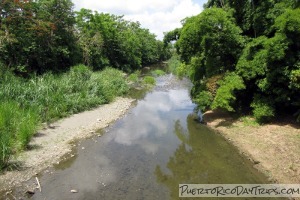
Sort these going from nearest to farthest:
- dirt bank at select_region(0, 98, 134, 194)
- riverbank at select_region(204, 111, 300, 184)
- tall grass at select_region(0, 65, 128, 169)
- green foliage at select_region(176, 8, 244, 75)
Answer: dirt bank at select_region(0, 98, 134, 194) < riverbank at select_region(204, 111, 300, 184) < tall grass at select_region(0, 65, 128, 169) < green foliage at select_region(176, 8, 244, 75)

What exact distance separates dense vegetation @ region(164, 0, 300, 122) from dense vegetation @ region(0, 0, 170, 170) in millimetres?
8402

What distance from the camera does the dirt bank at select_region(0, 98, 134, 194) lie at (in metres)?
10.1

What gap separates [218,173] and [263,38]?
854 cm

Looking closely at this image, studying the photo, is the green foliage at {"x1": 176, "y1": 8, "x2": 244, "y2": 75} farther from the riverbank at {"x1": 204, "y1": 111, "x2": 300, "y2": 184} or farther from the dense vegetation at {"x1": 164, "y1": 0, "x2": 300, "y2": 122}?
the riverbank at {"x1": 204, "y1": 111, "x2": 300, "y2": 184}

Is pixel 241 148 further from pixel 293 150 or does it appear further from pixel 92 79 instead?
pixel 92 79

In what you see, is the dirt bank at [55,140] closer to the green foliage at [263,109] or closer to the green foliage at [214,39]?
the green foliage at [214,39]

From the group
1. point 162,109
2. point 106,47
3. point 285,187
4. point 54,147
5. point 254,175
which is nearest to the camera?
point 285,187

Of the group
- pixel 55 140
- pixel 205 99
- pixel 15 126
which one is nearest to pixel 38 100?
pixel 55 140

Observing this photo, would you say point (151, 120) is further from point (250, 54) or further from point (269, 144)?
point (269, 144)

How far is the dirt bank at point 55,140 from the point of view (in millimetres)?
10094

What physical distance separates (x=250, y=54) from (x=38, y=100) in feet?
41.6

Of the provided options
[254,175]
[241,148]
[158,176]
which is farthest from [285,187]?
[158,176]

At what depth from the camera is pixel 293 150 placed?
11.6 meters

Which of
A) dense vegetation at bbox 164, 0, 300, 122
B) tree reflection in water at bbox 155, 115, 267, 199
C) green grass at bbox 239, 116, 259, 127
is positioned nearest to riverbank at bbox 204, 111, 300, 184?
green grass at bbox 239, 116, 259, 127
